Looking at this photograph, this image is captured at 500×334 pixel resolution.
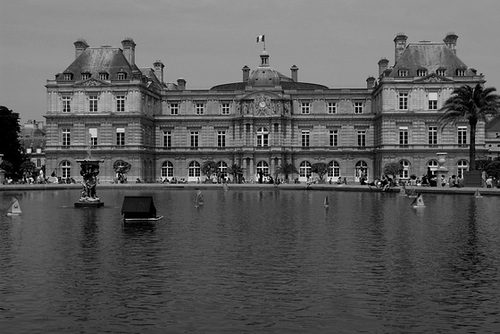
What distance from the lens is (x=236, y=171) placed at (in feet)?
315

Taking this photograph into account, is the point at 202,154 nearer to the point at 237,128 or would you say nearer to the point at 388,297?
the point at 237,128

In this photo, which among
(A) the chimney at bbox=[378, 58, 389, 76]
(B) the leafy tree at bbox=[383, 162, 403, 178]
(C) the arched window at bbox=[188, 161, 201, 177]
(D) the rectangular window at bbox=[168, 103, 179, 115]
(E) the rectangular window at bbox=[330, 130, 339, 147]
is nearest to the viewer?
(B) the leafy tree at bbox=[383, 162, 403, 178]

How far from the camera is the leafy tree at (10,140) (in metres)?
98.5

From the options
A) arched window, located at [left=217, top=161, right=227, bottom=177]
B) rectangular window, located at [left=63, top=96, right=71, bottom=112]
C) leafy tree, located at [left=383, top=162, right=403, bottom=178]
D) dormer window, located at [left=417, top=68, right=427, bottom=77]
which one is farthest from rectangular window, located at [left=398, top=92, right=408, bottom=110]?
rectangular window, located at [left=63, top=96, right=71, bottom=112]

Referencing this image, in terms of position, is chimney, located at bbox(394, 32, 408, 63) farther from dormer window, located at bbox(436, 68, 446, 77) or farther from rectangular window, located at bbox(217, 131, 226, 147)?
rectangular window, located at bbox(217, 131, 226, 147)

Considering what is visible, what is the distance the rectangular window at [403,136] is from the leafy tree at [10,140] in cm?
5418

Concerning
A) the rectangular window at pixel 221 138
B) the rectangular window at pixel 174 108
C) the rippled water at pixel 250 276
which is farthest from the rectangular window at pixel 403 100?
the rippled water at pixel 250 276

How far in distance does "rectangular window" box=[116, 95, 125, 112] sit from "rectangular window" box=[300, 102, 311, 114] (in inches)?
1047

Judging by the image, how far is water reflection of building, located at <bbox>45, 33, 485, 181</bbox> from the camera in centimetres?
9181

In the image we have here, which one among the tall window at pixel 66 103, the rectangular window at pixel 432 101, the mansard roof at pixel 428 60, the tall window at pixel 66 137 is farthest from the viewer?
the tall window at pixel 66 137

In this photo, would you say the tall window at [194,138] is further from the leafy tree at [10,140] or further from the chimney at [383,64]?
the chimney at [383,64]

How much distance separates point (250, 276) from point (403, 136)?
248 feet

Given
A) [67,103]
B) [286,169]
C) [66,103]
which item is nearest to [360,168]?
[286,169]

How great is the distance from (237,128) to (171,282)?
82113 mm
